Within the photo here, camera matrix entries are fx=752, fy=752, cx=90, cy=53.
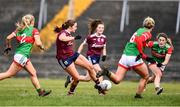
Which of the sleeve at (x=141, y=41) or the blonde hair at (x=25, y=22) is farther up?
the blonde hair at (x=25, y=22)

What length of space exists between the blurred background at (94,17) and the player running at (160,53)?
9.84 meters

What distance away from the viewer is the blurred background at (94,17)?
1447 inches

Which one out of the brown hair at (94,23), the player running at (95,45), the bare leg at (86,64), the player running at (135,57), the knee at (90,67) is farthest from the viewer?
the player running at (95,45)

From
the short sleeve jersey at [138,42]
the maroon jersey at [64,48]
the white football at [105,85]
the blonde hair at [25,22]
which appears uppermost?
the blonde hair at [25,22]

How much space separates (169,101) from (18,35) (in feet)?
15.5

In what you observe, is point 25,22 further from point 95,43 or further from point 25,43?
point 95,43

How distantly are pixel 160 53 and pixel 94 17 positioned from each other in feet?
55.8

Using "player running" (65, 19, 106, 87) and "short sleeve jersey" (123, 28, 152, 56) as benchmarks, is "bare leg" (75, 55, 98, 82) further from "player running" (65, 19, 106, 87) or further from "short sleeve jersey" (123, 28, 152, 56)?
"short sleeve jersey" (123, 28, 152, 56)

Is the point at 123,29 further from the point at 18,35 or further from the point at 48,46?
the point at 18,35

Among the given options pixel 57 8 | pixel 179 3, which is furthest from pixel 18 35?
pixel 57 8

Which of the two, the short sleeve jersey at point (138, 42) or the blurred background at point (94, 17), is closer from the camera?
the short sleeve jersey at point (138, 42)

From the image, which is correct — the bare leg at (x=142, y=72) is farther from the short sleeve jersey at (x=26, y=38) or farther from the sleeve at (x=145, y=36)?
the short sleeve jersey at (x=26, y=38)

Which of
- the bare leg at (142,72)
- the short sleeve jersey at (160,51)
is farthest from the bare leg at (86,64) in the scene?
the short sleeve jersey at (160,51)

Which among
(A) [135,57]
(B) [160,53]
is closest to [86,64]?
(A) [135,57]
